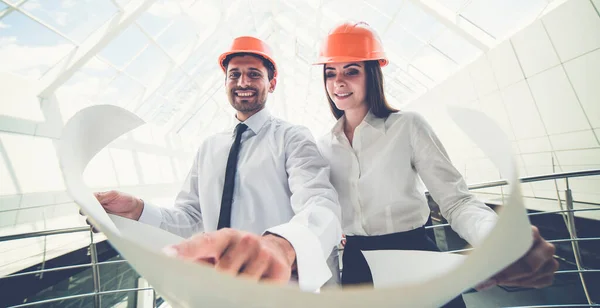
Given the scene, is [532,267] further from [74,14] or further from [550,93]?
[74,14]

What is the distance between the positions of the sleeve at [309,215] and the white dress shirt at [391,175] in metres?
0.24

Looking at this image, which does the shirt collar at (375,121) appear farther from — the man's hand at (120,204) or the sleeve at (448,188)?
the man's hand at (120,204)

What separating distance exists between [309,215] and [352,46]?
3.71 feet

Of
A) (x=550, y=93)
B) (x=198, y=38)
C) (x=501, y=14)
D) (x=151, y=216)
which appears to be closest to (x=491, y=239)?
(x=151, y=216)

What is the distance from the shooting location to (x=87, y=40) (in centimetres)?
673

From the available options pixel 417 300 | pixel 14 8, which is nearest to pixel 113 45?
pixel 14 8

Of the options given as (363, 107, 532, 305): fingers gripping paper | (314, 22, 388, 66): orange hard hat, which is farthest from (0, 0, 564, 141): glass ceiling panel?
(363, 107, 532, 305): fingers gripping paper

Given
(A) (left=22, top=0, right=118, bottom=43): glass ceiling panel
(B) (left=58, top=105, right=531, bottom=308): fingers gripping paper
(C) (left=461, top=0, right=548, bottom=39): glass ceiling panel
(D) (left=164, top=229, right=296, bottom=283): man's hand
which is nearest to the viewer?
(B) (left=58, top=105, right=531, bottom=308): fingers gripping paper

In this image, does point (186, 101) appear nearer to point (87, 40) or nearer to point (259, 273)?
point (87, 40)

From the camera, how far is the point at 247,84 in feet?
5.36

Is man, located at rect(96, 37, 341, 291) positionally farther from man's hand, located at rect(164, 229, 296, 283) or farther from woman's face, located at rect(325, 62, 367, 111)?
woman's face, located at rect(325, 62, 367, 111)

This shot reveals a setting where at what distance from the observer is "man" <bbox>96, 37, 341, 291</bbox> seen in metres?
0.44

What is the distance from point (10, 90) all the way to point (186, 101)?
23.8ft

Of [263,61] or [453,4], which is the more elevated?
[453,4]
